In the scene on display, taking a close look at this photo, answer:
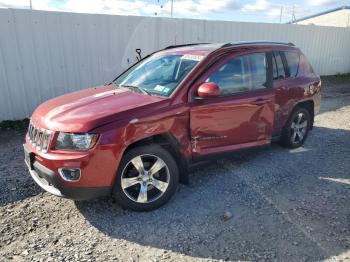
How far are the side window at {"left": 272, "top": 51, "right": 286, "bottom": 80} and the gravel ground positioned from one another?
4.36 feet

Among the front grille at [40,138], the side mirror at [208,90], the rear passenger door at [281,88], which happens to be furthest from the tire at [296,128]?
the front grille at [40,138]

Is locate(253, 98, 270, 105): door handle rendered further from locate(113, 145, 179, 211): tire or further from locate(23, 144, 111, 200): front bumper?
locate(23, 144, 111, 200): front bumper

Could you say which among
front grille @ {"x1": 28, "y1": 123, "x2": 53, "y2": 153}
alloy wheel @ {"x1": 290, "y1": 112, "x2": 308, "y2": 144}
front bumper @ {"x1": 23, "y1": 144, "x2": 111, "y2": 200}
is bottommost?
alloy wheel @ {"x1": 290, "y1": 112, "x2": 308, "y2": 144}

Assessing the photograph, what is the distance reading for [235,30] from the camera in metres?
11.2

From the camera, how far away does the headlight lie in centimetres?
328

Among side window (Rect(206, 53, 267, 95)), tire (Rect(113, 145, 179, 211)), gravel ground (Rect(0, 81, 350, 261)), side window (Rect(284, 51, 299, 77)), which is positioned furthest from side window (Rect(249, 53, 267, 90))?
tire (Rect(113, 145, 179, 211))

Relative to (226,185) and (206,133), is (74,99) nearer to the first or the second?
(206,133)

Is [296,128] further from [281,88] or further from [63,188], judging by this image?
[63,188]

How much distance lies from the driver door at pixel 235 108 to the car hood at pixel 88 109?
24.1 inches

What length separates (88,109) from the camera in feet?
11.9

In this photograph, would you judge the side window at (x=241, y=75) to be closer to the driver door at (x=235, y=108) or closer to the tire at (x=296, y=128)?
the driver door at (x=235, y=108)

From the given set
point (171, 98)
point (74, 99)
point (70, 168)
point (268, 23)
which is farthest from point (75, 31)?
point (268, 23)

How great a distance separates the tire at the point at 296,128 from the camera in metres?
5.51

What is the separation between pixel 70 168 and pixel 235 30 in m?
9.30
